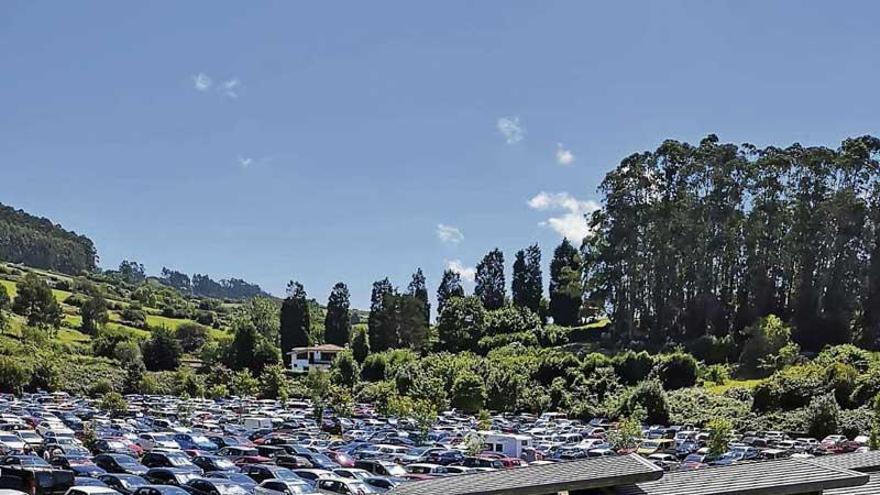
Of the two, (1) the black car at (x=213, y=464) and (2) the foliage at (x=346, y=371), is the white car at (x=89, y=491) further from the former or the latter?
(2) the foliage at (x=346, y=371)

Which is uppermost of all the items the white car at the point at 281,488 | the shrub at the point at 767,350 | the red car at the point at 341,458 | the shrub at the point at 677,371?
the shrub at the point at 767,350

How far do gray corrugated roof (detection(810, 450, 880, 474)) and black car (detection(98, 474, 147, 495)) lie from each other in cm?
1739

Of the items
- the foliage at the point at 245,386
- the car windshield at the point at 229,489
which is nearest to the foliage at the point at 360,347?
the foliage at the point at 245,386

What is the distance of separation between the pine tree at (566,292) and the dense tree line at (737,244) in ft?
28.7

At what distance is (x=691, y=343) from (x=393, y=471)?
53512 mm

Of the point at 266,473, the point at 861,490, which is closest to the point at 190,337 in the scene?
the point at 266,473

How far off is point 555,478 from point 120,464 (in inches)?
850

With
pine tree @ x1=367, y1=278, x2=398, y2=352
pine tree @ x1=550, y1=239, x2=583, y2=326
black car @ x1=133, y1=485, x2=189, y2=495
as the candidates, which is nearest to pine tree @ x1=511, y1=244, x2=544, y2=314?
pine tree @ x1=550, y1=239, x2=583, y2=326

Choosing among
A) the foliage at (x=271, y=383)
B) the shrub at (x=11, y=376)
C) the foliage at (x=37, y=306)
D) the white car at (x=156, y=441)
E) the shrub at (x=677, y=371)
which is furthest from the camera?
the foliage at (x=37, y=306)

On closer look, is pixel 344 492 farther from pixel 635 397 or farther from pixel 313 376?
pixel 313 376

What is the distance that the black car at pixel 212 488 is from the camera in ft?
82.6

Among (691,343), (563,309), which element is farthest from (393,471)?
(563,309)

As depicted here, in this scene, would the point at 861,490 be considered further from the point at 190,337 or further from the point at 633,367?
the point at 190,337

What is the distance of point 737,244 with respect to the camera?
86562 millimetres
